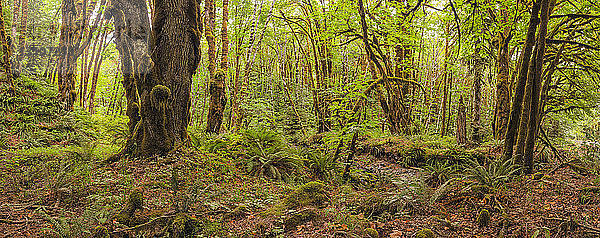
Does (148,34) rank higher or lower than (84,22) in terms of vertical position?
lower

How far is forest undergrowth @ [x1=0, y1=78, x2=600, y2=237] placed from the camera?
144 inches

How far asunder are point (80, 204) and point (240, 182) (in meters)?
2.34

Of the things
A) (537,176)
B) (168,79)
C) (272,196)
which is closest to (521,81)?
(537,176)

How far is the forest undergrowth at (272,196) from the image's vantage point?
3.67 metres

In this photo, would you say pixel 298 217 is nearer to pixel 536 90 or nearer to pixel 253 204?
pixel 253 204

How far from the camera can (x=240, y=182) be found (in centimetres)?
586

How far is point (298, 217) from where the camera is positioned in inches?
163

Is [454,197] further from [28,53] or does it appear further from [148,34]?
[28,53]

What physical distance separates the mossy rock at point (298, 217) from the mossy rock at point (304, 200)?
273 millimetres

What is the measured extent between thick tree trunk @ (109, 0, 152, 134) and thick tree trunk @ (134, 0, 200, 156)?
15cm

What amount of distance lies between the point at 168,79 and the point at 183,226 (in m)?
3.47

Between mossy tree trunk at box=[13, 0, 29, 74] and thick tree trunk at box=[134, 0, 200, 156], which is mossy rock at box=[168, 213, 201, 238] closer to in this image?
thick tree trunk at box=[134, 0, 200, 156]

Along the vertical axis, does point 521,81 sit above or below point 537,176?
above

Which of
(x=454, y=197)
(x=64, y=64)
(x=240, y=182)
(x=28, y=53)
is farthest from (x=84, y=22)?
(x=454, y=197)
